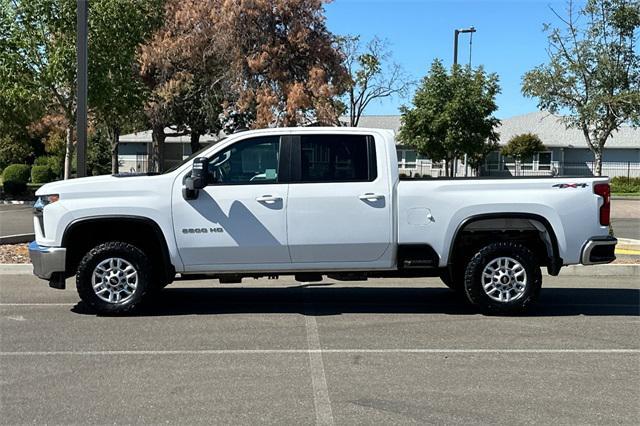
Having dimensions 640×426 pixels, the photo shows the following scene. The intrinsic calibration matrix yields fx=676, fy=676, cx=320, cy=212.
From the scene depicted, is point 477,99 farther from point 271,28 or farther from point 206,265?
point 206,265

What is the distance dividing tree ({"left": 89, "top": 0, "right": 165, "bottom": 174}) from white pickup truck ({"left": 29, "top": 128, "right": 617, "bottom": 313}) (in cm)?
1158

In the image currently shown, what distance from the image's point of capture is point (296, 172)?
757 centimetres

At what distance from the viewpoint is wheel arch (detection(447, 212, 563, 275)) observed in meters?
7.58

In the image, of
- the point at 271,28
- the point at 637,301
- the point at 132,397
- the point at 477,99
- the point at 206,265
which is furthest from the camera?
the point at 477,99

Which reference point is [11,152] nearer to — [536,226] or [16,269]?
[16,269]

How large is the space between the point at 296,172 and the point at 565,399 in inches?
148

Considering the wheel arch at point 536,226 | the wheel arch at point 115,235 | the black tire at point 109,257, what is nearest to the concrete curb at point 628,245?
the wheel arch at point 536,226

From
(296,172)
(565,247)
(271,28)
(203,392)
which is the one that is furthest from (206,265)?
(271,28)

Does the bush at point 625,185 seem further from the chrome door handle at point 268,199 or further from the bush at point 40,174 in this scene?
the chrome door handle at point 268,199

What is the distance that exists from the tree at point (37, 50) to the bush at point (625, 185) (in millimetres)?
33795

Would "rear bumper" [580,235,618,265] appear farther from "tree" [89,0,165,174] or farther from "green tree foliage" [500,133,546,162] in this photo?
"green tree foliage" [500,133,546,162]

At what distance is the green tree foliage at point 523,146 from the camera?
4588 cm

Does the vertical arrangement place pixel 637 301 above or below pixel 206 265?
below

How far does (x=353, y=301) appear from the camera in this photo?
28.9 feet
